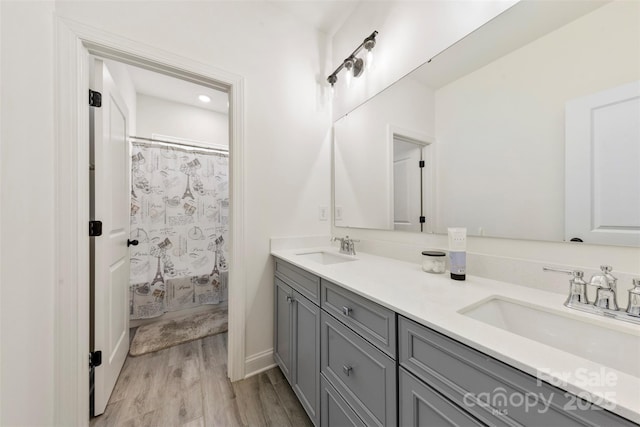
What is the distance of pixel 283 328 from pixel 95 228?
1.22m

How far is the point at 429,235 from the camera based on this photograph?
4.15 feet

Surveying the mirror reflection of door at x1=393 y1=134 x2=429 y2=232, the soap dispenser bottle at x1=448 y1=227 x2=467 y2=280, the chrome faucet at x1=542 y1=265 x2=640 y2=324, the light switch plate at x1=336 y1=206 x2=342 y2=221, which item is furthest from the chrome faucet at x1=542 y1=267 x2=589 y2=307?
the light switch plate at x1=336 y1=206 x2=342 y2=221

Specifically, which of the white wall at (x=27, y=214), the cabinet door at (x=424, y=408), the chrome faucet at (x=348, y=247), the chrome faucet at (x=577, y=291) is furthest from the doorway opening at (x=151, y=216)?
the chrome faucet at (x=577, y=291)

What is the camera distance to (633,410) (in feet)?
1.08

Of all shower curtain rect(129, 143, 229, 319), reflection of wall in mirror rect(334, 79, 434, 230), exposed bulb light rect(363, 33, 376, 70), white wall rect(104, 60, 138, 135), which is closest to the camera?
reflection of wall in mirror rect(334, 79, 434, 230)

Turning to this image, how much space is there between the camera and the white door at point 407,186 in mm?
1319

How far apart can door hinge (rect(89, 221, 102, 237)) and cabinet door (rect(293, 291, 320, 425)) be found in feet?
3.70

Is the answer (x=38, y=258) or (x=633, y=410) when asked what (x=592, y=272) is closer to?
A: (x=633, y=410)

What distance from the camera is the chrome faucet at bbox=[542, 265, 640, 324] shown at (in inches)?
22.9

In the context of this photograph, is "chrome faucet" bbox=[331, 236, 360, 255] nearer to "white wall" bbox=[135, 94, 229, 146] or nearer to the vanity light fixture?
the vanity light fixture

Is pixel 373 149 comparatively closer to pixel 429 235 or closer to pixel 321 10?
pixel 429 235

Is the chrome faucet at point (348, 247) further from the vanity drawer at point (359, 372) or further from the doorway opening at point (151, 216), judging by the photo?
the doorway opening at point (151, 216)

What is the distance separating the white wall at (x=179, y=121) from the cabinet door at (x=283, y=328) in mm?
2453

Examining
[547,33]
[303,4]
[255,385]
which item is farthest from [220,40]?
[255,385]
